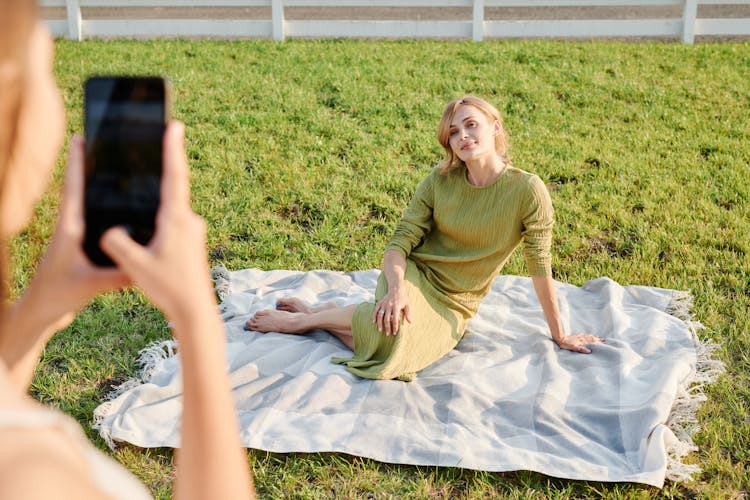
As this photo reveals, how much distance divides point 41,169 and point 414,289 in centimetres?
322

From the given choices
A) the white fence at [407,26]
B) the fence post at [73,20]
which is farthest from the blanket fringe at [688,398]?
the fence post at [73,20]

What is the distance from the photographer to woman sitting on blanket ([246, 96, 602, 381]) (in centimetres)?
387

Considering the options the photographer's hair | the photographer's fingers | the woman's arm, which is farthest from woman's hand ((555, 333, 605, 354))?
the photographer's hair

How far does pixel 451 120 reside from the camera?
13.0 ft

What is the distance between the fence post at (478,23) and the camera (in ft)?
32.6

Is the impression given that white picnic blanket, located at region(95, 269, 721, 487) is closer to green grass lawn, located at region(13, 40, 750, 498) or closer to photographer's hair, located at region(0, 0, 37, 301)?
green grass lawn, located at region(13, 40, 750, 498)

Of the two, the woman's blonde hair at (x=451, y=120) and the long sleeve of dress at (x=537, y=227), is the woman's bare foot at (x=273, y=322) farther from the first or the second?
the long sleeve of dress at (x=537, y=227)

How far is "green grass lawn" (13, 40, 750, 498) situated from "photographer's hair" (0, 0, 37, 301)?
2.50 meters

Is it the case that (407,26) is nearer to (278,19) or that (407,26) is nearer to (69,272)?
(278,19)

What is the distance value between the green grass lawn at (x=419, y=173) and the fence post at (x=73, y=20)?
0.49 meters

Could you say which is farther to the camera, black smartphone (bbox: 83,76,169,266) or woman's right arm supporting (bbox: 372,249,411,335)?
woman's right arm supporting (bbox: 372,249,411,335)

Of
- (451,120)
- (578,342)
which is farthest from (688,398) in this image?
(451,120)

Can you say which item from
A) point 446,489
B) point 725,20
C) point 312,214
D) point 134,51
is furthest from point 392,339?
point 725,20

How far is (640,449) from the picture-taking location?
3.25 meters
